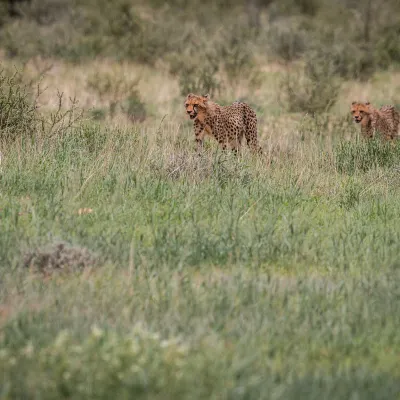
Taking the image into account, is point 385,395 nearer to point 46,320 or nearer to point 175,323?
point 175,323

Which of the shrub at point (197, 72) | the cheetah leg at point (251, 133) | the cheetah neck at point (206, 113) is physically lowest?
the cheetah leg at point (251, 133)

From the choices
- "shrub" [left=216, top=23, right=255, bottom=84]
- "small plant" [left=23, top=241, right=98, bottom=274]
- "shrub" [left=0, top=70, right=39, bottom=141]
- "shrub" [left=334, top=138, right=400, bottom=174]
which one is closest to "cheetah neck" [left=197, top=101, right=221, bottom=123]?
"shrub" [left=334, top=138, right=400, bottom=174]

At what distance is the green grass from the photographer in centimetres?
390

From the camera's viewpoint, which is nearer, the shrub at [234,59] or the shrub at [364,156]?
the shrub at [364,156]

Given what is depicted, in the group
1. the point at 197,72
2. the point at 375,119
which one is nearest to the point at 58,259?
the point at 375,119

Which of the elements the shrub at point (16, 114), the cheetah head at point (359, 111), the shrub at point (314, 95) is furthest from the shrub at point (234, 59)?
the shrub at point (16, 114)

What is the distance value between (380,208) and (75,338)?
12.2ft

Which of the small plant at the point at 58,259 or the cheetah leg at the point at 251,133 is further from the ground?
the cheetah leg at the point at 251,133

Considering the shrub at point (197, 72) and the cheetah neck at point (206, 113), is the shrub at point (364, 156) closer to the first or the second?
the cheetah neck at point (206, 113)

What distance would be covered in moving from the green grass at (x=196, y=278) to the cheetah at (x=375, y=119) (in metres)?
2.49

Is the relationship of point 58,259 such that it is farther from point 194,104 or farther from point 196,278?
point 194,104

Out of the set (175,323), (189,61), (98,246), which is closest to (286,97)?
(189,61)

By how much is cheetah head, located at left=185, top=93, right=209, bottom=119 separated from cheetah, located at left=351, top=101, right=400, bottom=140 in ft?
7.64

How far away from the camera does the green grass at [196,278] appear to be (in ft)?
12.8
